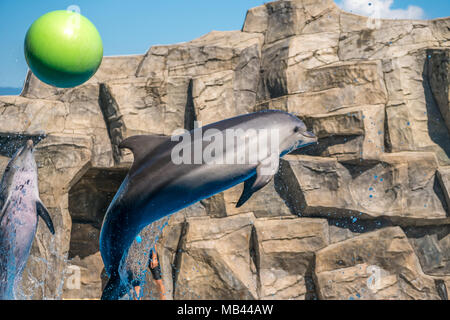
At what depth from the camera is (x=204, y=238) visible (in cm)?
582

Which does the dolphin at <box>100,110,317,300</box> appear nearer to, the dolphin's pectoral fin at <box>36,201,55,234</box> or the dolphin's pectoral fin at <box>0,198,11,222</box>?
the dolphin's pectoral fin at <box>36,201,55,234</box>

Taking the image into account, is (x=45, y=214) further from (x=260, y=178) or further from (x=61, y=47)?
(x=260, y=178)

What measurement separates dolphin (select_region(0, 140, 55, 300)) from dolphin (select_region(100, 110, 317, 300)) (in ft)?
5.07

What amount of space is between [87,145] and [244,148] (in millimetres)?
3646

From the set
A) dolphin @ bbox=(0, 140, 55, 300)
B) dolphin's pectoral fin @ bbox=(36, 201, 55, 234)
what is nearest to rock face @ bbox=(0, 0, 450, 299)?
dolphin @ bbox=(0, 140, 55, 300)

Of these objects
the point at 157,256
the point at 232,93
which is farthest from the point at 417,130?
the point at 157,256

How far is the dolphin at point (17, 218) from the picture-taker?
387 centimetres

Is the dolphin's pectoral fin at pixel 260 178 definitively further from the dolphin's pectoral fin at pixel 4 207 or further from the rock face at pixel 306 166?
the rock face at pixel 306 166

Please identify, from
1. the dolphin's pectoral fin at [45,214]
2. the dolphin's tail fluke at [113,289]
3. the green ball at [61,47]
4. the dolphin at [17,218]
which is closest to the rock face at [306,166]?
the dolphin at [17,218]

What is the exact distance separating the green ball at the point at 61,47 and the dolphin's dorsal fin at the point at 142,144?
0.72 metres

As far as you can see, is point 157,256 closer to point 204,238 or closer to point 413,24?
point 204,238

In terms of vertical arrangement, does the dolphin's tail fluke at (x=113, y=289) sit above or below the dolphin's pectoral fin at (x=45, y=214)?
below

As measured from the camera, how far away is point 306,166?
579 centimetres

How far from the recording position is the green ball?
118 inches
